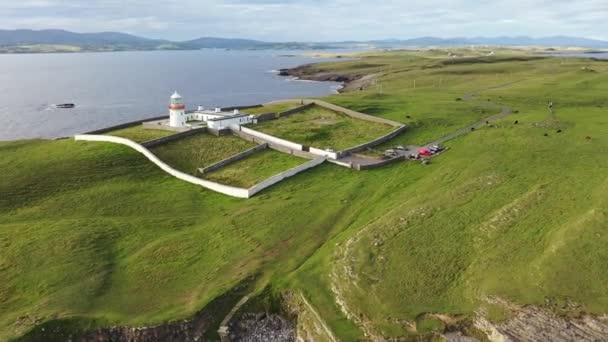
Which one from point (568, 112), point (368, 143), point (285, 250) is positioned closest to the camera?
point (285, 250)

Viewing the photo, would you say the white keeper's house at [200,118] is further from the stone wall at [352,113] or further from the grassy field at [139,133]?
the stone wall at [352,113]

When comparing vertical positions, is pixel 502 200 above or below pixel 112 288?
above

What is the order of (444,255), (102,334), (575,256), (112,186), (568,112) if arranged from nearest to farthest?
(102,334), (575,256), (444,255), (112,186), (568,112)

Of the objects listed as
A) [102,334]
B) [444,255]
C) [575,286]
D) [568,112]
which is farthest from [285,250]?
[568,112]

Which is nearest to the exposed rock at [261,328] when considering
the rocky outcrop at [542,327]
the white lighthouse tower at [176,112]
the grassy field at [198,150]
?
the rocky outcrop at [542,327]

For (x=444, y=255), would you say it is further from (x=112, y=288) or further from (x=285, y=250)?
(x=112, y=288)
